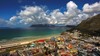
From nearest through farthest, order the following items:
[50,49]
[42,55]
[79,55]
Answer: [79,55] → [42,55] → [50,49]

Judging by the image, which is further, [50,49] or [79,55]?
[50,49]

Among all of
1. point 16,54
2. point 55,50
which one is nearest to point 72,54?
point 55,50

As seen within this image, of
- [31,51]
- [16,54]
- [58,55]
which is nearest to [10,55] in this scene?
[16,54]

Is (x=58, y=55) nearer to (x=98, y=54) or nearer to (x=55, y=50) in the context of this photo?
(x=55, y=50)

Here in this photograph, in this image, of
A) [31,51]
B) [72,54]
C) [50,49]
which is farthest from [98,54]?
[31,51]

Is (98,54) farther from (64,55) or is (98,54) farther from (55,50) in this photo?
(55,50)

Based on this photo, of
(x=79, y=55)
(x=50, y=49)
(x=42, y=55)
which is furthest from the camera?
(x=50, y=49)

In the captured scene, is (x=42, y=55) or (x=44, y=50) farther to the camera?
(x=44, y=50)
